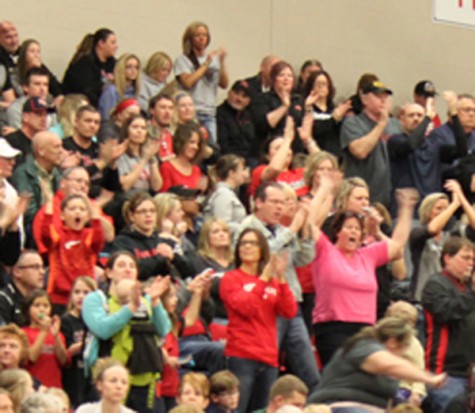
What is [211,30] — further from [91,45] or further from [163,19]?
[91,45]

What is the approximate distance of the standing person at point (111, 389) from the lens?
9.75m

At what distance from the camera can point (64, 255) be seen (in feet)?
37.6

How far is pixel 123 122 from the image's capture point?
13.5 metres

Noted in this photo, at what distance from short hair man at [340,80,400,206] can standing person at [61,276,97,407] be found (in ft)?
13.4

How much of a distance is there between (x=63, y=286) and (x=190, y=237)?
5.95 feet

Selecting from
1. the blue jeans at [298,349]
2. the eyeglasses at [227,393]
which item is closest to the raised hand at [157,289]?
the eyeglasses at [227,393]

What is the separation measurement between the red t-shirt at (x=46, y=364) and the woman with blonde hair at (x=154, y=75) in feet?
17.0

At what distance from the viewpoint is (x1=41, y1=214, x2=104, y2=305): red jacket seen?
452 inches

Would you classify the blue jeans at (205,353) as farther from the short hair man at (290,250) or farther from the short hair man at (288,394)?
the short hair man at (288,394)

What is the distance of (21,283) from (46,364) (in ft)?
2.69

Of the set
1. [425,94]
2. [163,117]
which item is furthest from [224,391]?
[425,94]

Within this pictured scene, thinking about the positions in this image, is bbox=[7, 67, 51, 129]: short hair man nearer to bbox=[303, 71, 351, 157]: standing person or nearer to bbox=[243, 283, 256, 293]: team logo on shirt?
bbox=[303, 71, 351, 157]: standing person

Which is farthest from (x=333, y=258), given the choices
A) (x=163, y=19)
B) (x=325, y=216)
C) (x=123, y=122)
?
(x=163, y=19)

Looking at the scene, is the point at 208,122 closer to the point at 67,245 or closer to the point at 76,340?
the point at 67,245
